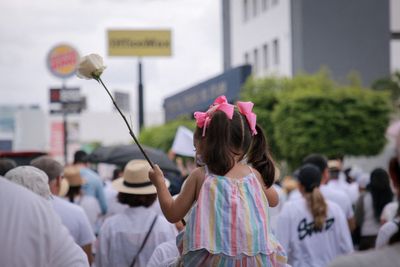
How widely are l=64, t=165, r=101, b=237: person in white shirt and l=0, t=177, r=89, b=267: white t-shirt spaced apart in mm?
7333

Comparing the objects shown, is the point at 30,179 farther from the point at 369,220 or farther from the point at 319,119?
the point at 319,119

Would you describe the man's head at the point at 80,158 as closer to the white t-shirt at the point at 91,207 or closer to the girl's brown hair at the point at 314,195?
the white t-shirt at the point at 91,207

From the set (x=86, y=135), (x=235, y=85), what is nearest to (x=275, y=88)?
(x=235, y=85)

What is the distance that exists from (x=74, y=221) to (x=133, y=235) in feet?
1.74

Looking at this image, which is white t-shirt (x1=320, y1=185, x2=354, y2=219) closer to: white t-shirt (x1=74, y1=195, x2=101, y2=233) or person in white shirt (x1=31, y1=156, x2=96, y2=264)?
white t-shirt (x1=74, y1=195, x2=101, y2=233)

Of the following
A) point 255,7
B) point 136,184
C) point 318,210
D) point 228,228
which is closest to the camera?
point 228,228

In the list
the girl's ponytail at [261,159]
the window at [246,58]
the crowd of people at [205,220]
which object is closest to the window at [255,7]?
the window at [246,58]

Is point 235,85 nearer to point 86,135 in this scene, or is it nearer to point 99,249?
point 99,249

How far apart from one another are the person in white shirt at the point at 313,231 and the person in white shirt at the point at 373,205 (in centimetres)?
280

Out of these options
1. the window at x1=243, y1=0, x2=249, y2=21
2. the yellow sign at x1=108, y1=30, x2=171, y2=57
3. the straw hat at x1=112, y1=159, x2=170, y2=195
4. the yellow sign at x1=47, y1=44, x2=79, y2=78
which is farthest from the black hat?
the yellow sign at x1=108, y1=30, x2=171, y2=57

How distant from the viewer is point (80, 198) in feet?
36.4

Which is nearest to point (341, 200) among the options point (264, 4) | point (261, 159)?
point (261, 159)

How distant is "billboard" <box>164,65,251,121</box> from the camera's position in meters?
33.9

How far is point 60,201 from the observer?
709 centimetres
